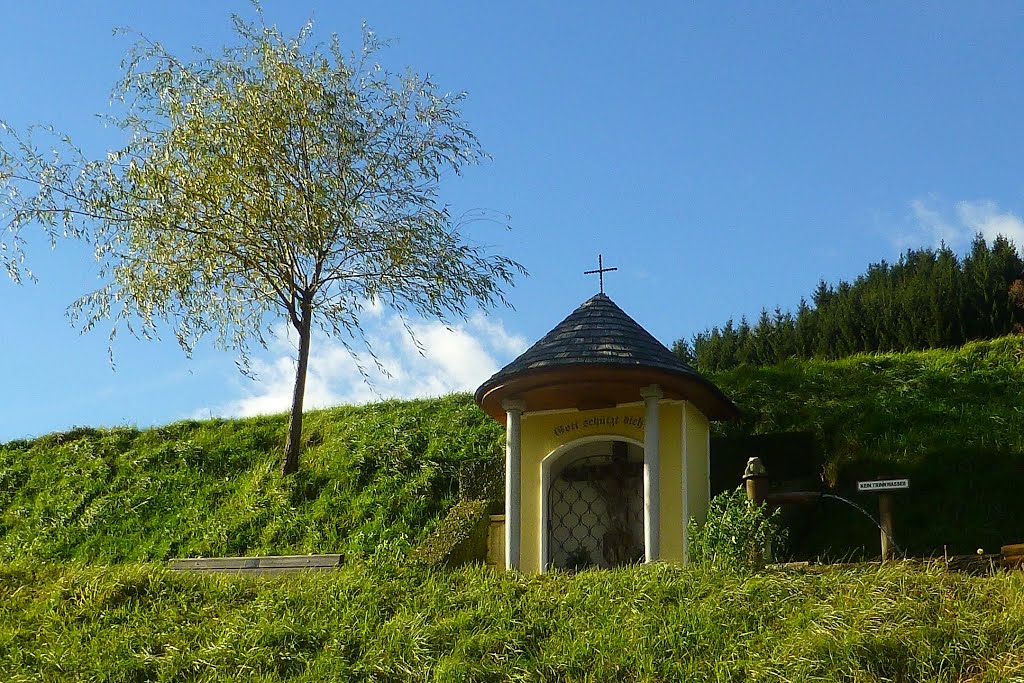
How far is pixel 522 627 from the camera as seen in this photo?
34.5ft

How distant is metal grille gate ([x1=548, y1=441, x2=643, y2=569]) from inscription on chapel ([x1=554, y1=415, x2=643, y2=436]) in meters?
0.88

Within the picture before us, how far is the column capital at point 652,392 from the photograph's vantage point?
45.8 ft

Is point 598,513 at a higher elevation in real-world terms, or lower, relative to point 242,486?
lower

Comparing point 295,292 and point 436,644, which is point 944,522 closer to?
point 436,644

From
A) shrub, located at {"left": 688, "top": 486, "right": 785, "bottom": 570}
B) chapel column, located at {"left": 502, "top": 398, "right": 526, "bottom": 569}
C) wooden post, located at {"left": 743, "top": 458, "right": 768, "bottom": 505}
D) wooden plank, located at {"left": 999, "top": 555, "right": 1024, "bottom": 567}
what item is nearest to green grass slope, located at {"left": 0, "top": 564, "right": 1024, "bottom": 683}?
shrub, located at {"left": 688, "top": 486, "right": 785, "bottom": 570}

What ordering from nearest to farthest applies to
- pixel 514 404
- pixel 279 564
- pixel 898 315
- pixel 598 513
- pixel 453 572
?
pixel 453 572
pixel 514 404
pixel 279 564
pixel 598 513
pixel 898 315

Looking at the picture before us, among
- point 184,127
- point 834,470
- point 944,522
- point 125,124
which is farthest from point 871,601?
point 125,124

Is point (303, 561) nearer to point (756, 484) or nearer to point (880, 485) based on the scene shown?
point (756, 484)

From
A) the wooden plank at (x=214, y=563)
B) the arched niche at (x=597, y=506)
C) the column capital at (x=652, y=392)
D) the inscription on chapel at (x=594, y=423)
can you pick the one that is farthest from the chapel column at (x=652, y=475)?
the wooden plank at (x=214, y=563)

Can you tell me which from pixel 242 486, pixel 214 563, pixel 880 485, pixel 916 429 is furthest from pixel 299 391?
pixel 880 485

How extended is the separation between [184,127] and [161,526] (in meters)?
6.83

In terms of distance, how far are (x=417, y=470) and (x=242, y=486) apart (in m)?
3.38

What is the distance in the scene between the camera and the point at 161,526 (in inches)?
763

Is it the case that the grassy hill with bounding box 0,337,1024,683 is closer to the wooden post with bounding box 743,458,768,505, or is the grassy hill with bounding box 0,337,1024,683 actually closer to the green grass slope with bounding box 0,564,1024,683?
the green grass slope with bounding box 0,564,1024,683
